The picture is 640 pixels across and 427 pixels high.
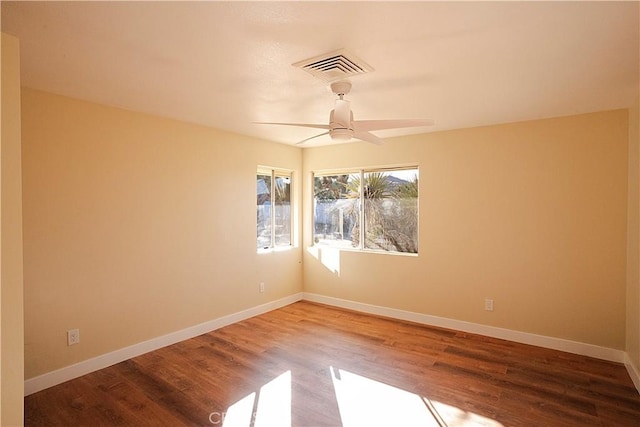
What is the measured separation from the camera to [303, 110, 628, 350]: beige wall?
10.4 feet

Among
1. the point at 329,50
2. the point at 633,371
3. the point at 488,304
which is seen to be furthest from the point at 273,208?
the point at 633,371

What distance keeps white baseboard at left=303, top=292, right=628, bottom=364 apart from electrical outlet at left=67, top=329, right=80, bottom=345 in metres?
3.07

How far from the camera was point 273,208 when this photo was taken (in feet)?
16.0

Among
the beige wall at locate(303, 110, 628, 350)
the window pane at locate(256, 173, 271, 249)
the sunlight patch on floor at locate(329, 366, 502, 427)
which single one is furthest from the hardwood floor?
the window pane at locate(256, 173, 271, 249)

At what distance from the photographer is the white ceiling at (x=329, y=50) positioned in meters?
1.59

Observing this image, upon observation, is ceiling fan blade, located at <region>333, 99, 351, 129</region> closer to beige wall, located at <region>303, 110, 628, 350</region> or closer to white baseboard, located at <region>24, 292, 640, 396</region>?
beige wall, located at <region>303, 110, 628, 350</region>

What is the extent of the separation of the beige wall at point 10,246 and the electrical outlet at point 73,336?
1237 millimetres

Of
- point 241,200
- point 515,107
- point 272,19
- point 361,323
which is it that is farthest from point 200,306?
point 515,107

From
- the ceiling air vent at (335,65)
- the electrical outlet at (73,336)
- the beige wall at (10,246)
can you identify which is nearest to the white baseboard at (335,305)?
the electrical outlet at (73,336)

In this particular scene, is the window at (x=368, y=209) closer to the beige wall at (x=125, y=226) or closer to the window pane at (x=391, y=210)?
the window pane at (x=391, y=210)

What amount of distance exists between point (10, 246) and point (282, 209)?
357cm

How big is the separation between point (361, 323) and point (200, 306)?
1.96 m

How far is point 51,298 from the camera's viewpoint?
106 inches

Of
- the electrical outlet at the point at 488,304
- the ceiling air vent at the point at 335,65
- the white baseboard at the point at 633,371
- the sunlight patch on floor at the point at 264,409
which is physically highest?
the ceiling air vent at the point at 335,65
